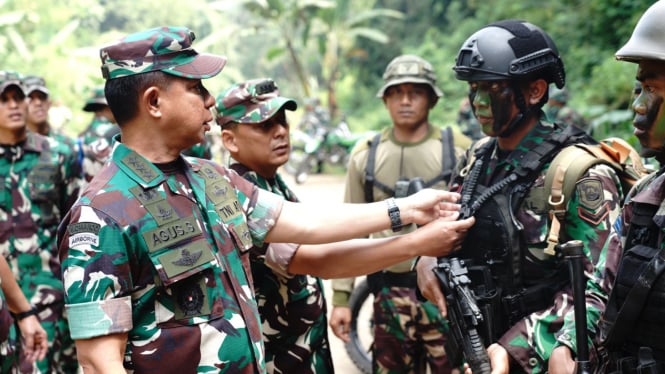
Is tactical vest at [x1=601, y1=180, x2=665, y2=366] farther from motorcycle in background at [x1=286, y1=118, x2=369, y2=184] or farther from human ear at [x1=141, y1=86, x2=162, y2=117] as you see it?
motorcycle in background at [x1=286, y1=118, x2=369, y2=184]

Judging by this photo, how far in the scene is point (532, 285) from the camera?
2674mm

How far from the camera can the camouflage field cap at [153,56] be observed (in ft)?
6.87

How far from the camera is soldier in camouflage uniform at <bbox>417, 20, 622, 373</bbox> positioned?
2510mm

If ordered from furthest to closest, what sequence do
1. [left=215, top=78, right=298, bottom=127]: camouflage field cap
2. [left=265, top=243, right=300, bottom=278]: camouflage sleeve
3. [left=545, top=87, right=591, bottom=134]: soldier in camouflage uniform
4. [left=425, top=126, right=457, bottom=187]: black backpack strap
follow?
[left=545, top=87, right=591, bottom=134]: soldier in camouflage uniform, [left=425, top=126, right=457, bottom=187]: black backpack strap, [left=215, top=78, right=298, bottom=127]: camouflage field cap, [left=265, top=243, right=300, bottom=278]: camouflage sleeve

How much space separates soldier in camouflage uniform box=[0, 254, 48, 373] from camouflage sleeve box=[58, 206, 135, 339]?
136 cm

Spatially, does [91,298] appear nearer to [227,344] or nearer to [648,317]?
[227,344]

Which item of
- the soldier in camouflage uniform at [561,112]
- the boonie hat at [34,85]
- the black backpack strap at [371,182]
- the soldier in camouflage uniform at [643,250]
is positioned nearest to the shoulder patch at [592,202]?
the soldier in camouflage uniform at [643,250]

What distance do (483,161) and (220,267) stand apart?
1.41 meters

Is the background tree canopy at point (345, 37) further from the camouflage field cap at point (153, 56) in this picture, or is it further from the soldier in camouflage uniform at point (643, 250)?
the camouflage field cap at point (153, 56)

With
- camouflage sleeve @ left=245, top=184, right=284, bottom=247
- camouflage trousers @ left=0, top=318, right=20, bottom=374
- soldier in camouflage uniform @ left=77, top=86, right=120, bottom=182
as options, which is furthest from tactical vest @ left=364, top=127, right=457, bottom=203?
camouflage trousers @ left=0, top=318, right=20, bottom=374

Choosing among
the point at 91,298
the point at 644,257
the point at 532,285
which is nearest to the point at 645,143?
the point at 644,257

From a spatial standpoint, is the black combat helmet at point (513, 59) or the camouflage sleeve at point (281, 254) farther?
the camouflage sleeve at point (281, 254)

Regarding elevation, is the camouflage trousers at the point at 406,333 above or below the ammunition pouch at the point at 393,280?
below

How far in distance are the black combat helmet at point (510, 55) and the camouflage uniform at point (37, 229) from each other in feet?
10.2
